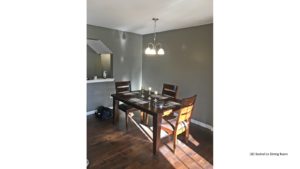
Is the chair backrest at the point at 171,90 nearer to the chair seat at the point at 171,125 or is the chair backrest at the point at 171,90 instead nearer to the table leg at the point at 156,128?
the chair seat at the point at 171,125

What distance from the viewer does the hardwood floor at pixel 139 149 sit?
2.25 m

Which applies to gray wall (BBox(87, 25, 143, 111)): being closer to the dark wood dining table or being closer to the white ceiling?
the white ceiling

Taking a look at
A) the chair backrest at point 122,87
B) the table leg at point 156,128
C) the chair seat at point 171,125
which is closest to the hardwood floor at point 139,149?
the table leg at point 156,128

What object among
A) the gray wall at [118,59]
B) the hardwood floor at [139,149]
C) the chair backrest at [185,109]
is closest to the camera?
the hardwood floor at [139,149]

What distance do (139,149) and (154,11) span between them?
223 centimetres

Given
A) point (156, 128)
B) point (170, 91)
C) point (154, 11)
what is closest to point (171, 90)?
point (170, 91)

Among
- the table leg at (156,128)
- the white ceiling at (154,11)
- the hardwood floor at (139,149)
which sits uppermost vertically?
the white ceiling at (154,11)

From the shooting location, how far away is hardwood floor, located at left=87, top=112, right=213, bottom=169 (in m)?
2.25

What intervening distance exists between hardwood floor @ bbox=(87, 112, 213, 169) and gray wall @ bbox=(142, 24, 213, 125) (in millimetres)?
666

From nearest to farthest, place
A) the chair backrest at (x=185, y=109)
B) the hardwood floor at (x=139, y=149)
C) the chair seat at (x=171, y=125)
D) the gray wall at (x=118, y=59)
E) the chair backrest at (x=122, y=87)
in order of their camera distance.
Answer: the hardwood floor at (x=139, y=149) < the chair backrest at (x=185, y=109) < the chair seat at (x=171, y=125) < the chair backrest at (x=122, y=87) < the gray wall at (x=118, y=59)

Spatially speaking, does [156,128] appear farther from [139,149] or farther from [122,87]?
[122,87]

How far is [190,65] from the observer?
3881mm

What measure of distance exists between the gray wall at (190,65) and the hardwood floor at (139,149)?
666 millimetres
